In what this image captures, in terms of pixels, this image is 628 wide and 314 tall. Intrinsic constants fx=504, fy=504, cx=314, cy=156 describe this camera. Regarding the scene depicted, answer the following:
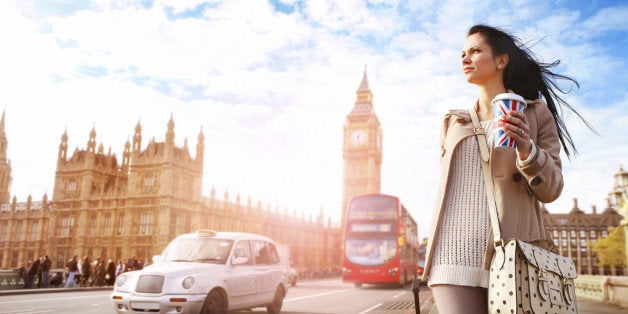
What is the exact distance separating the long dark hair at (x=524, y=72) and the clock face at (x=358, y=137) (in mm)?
88220

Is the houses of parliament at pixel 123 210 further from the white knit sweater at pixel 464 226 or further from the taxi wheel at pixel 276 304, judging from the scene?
the white knit sweater at pixel 464 226

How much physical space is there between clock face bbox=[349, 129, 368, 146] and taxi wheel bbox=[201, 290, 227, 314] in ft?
271

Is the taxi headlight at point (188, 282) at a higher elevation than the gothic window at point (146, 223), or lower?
lower

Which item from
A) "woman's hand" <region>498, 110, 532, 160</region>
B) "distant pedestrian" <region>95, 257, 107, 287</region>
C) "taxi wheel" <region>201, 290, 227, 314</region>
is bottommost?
"distant pedestrian" <region>95, 257, 107, 287</region>

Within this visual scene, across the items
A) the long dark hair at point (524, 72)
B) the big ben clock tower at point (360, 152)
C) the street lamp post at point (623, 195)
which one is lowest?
the long dark hair at point (524, 72)

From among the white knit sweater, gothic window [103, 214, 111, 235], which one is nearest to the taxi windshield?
the white knit sweater

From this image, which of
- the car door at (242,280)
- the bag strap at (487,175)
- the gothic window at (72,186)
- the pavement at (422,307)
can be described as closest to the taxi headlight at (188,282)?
the car door at (242,280)

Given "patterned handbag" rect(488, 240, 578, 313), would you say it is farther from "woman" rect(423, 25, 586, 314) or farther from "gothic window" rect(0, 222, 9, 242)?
"gothic window" rect(0, 222, 9, 242)

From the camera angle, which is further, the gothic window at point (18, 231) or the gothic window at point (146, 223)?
the gothic window at point (18, 231)

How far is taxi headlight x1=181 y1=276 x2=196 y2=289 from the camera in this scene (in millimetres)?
7895

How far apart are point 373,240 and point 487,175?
800 inches

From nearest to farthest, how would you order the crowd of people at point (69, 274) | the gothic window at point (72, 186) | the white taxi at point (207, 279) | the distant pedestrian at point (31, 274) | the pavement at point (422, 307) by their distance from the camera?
1. the white taxi at point (207, 279)
2. the pavement at point (422, 307)
3. the distant pedestrian at point (31, 274)
4. the crowd of people at point (69, 274)
5. the gothic window at point (72, 186)

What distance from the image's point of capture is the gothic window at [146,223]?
45.5m

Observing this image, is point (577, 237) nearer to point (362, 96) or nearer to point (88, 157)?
point (362, 96)
